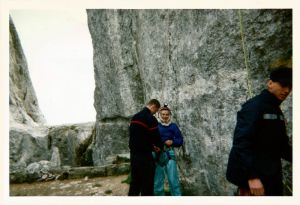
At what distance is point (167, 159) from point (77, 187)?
378cm

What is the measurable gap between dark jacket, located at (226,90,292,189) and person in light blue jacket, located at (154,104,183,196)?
121 inches

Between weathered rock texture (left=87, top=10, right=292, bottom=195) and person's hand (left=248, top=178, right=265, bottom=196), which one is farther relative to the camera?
weathered rock texture (left=87, top=10, right=292, bottom=195)

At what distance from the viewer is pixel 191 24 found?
728cm

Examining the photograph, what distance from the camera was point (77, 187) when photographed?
9336 millimetres

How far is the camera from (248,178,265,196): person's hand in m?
3.51

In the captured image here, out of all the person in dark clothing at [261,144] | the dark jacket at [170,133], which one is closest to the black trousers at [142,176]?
the dark jacket at [170,133]

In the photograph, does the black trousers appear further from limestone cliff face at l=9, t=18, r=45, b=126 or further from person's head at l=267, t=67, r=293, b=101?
limestone cliff face at l=9, t=18, r=45, b=126

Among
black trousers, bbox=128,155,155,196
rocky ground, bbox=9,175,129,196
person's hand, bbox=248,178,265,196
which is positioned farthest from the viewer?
rocky ground, bbox=9,175,129,196

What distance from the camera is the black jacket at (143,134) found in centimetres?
605

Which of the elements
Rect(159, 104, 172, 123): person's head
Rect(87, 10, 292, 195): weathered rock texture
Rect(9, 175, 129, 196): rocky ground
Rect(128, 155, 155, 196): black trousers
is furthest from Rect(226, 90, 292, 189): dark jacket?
Rect(9, 175, 129, 196): rocky ground

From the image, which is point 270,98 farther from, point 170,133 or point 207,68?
point 170,133

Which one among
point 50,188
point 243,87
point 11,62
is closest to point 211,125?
point 243,87
